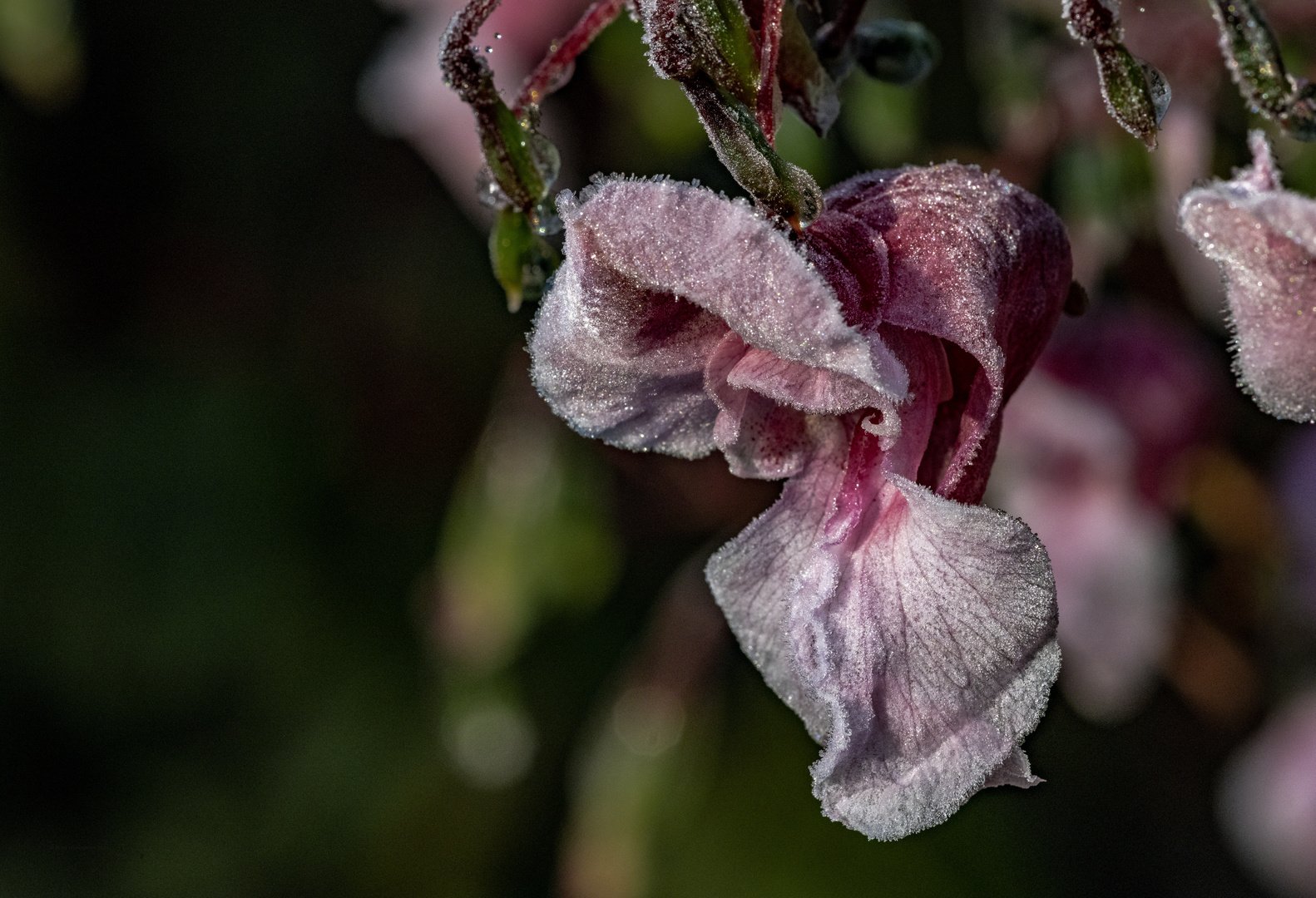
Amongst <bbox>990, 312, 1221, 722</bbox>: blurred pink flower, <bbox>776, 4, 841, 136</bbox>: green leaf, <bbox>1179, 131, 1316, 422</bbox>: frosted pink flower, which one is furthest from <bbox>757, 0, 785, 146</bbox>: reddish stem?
<bbox>990, 312, 1221, 722</bbox>: blurred pink flower

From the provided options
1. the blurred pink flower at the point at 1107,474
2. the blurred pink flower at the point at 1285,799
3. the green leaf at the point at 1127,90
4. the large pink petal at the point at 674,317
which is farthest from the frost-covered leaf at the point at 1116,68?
the blurred pink flower at the point at 1285,799

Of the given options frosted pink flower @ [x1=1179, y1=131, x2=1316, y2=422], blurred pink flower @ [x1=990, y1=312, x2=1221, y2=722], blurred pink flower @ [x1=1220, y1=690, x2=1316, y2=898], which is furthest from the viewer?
blurred pink flower @ [x1=1220, y1=690, x2=1316, y2=898]

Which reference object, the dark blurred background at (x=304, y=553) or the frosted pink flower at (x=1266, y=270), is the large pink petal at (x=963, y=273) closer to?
the frosted pink flower at (x=1266, y=270)

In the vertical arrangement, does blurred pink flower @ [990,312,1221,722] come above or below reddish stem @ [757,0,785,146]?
below

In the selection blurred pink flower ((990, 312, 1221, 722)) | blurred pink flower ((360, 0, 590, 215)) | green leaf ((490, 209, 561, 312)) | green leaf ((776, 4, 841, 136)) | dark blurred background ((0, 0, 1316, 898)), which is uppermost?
green leaf ((776, 4, 841, 136))

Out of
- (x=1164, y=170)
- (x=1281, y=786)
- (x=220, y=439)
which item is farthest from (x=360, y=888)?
(x=1164, y=170)

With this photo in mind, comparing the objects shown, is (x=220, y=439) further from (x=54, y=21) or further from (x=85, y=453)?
(x=54, y=21)

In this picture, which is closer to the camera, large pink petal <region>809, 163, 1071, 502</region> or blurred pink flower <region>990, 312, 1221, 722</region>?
large pink petal <region>809, 163, 1071, 502</region>

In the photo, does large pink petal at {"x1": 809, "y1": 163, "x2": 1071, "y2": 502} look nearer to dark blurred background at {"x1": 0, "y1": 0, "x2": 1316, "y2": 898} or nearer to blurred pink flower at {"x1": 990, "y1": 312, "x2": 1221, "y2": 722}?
blurred pink flower at {"x1": 990, "y1": 312, "x2": 1221, "y2": 722}

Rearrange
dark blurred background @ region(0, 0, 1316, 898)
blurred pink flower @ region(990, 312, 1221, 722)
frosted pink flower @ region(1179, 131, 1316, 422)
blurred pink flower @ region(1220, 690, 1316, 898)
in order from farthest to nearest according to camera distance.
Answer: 1. dark blurred background @ region(0, 0, 1316, 898)
2. blurred pink flower @ region(1220, 690, 1316, 898)
3. blurred pink flower @ region(990, 312, 1221, 722)
4. frosted pink flower @ region(1179, 131, 1316, 422)
